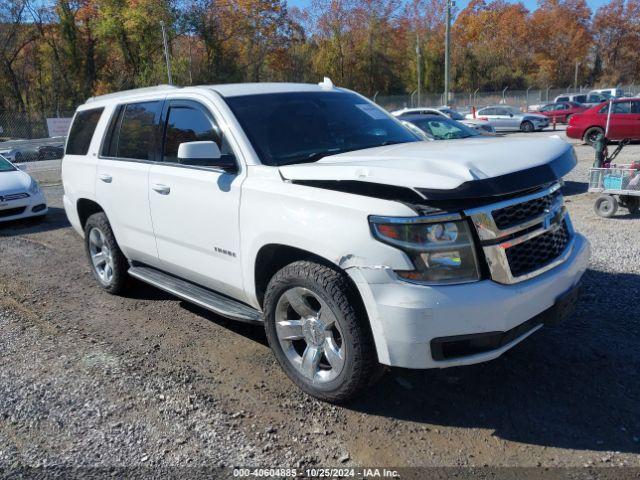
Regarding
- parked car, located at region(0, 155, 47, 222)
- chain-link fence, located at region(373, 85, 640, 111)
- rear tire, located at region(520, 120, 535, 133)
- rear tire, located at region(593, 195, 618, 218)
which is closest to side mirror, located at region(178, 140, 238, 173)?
rear tire, located at region(593, 195, 618, 218)

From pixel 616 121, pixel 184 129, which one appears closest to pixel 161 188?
pixel 184 129

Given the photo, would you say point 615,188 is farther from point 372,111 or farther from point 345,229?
point 345,229

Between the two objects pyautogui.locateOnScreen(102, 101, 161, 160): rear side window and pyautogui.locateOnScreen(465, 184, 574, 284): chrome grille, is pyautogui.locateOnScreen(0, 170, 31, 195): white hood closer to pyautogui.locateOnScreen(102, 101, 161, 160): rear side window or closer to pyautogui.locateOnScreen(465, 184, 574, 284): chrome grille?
pyautogui.locateOnScreen(102, 101, 161, 160): rear side window

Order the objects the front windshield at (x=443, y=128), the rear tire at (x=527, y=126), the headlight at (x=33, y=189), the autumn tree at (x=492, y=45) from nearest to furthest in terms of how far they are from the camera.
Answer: the headlight at (x=33, y=189)
the front windshield at (x=443, y=128)
the rear tire at (x=527, y=126)
the autumn tree at (x=492, y=45)

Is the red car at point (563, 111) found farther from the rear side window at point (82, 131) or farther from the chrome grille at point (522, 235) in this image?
the chrome grille at point (522, 235)

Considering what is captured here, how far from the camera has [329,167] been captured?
3135mm

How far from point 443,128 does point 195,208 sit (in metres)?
8.27

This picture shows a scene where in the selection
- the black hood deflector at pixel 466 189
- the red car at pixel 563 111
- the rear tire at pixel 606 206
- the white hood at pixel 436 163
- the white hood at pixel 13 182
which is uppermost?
the white hood at pixel 436 163

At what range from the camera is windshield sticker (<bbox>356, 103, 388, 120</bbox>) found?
4.61 metres

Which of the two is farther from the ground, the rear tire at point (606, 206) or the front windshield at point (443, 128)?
the front windshield at point (443, 128)

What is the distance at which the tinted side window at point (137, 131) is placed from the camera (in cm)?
464

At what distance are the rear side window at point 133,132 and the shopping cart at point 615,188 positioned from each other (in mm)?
6274

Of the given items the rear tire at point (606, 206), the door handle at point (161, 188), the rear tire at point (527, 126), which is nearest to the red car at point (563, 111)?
the rear tire at point (527, 126)

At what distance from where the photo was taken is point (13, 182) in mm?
9828
